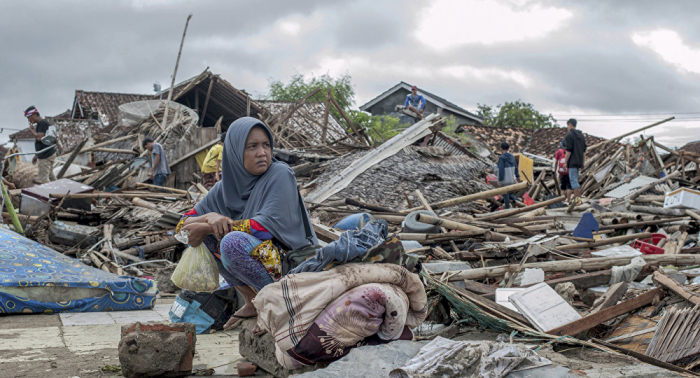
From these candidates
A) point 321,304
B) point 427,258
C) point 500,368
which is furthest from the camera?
point 427,258

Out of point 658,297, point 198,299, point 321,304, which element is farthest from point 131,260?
point 658,297

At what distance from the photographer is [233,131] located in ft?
11.1

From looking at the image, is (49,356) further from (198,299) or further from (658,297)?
(658,297)

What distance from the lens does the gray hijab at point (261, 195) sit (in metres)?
3.07

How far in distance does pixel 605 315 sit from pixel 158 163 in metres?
11.0

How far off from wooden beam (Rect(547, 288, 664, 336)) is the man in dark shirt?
9961 millimetres

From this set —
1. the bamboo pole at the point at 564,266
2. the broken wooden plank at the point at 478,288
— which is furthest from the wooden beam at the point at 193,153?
the broken wooden plank at the point at 478,288

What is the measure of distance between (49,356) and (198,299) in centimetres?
104

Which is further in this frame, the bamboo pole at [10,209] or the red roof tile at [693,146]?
the red roof tile at [693,146]

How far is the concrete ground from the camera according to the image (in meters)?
2.85

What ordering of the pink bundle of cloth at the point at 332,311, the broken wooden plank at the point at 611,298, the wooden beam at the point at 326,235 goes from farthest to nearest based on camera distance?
the wooden beam at the point at 326,235 → the broken wooden plank at the point at 611,298 → the pink bundle of cloth at the point at 332,311

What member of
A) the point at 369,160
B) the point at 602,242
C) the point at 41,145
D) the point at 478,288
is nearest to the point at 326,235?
the point at 478,288

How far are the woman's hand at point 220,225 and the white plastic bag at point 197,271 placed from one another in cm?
26

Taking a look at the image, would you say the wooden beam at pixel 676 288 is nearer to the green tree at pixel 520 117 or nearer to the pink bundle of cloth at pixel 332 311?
the pink bundle of cloth at pixel 332 311
